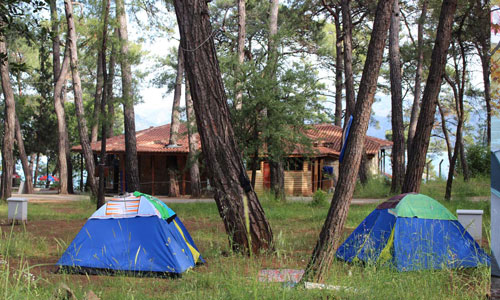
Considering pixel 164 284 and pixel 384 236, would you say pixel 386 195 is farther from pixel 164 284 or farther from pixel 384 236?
pixel 164 284

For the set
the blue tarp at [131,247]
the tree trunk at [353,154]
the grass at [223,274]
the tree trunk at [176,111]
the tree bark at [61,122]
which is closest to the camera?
the grass at [223,274]

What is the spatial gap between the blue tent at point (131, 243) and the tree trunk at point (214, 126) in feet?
2.65

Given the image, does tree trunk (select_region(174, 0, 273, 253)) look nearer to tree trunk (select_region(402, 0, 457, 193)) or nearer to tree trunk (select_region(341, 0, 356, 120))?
tree trunk (select_region(402, 0, 457, 193))

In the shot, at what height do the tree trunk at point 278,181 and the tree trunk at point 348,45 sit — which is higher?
the tree trunk at point 348,45

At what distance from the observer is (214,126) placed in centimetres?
743

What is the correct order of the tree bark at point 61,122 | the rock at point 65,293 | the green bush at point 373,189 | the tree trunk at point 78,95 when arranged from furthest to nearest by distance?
1. the tree bark at point 61,122
2. the green bush at point 373,189
3. the tree trunk at point 78,95
4. the rock at point 65,293

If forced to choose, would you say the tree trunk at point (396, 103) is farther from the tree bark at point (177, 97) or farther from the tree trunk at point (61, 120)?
the tree trunk at point (61, 120)

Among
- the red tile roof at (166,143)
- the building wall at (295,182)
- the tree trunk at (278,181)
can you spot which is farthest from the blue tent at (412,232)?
the building wall at (295,182)

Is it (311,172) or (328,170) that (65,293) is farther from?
(328,170)

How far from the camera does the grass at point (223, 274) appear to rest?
3824 millimetres

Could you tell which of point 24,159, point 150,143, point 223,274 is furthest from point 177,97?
point 223,274

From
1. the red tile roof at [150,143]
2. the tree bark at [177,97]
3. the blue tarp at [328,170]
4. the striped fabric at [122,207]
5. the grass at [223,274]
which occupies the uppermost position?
the tree bark at [177,97]

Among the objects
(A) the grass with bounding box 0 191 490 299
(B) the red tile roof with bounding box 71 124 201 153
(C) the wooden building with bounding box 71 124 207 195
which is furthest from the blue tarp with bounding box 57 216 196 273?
(C) the wooden building with bounding box 71 124 207 195

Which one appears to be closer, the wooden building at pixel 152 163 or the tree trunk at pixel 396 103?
the tree trunk at pixel 396 103
